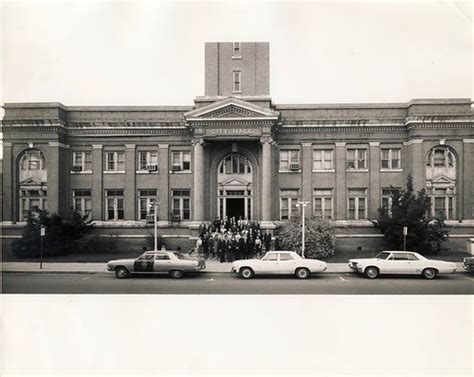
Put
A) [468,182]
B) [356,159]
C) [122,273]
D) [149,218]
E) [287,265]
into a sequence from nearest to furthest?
[287,265] → [122,273] → [468,182] → [149,218] → [356,159]

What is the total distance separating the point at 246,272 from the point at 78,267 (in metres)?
9.30

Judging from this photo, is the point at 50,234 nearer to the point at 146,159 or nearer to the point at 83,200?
the point at 83,200

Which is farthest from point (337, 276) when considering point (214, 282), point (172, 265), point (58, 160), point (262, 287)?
point (58, 160)

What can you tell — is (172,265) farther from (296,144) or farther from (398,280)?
(296,144)

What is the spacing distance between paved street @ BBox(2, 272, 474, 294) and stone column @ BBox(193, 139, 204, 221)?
27.3 feet

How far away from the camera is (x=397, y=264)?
18.2 meters

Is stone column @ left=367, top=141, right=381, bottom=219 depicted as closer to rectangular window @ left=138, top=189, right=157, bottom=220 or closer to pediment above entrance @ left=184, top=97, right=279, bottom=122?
pediment above entrance @ left=184, top=97, right=279, bottom=122

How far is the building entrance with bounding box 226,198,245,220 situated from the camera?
95.1 feet

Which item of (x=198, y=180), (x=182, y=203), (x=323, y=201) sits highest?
(x=198, y=180)

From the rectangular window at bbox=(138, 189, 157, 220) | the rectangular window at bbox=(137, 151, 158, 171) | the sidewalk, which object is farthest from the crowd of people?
the rectangular window at bbox=(137, 151, 158, 171)

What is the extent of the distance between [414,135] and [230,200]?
45.1 feet

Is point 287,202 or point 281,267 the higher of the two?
point 287,202

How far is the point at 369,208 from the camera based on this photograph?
28375mm

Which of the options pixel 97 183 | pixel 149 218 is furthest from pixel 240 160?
pixel 97 183
